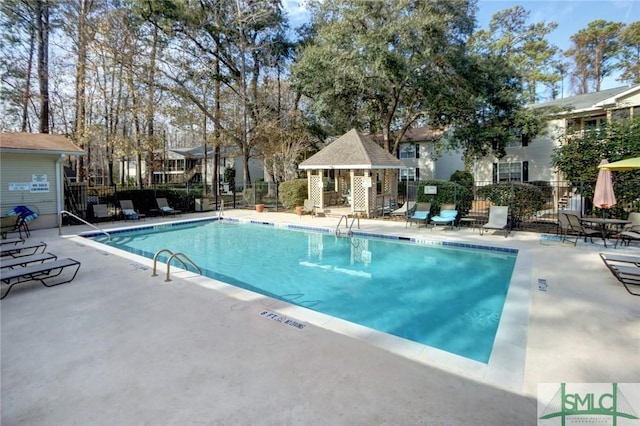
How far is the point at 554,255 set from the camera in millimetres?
8266

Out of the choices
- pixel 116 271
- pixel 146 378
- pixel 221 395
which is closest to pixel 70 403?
pixel 146 378

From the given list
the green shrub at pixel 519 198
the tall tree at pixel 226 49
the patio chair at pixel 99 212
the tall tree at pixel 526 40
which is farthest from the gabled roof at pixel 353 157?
the tall tree at pixel 526 40

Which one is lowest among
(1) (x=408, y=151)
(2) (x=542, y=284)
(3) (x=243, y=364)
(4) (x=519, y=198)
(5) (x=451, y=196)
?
(3) (x=243, y=364)

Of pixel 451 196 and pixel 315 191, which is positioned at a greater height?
pixel 315 191

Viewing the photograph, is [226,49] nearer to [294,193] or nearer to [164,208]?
[294,193]

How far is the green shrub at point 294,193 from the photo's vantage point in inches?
713

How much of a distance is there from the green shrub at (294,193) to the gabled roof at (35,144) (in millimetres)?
9231

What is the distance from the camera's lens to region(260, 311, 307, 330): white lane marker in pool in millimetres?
4500

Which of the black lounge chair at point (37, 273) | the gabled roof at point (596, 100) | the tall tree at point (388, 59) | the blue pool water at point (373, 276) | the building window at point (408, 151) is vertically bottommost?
the blue pool water at point (373, 276)

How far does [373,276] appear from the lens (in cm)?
791

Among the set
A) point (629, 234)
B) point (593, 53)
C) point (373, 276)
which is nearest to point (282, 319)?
point (373, 276)

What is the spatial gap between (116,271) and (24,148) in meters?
8.19

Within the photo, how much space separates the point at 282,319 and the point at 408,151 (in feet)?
89.8

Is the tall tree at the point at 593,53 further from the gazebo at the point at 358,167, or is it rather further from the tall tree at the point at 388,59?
the gazebo at the point at 358,167
